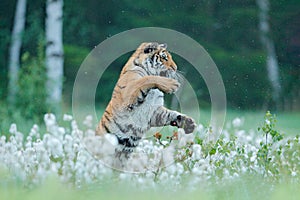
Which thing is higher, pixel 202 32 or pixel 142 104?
pixel 202 32

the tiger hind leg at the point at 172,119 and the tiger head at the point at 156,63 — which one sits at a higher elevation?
the tiger head at the point at 156,63

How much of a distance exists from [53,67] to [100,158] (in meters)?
7.57

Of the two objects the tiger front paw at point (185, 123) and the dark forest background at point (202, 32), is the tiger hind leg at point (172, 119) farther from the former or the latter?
the dark forest background at point (202, 32)

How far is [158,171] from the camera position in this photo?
5160mm

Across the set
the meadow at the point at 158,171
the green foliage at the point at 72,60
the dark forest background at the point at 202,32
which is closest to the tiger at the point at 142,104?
the meadow at the point at 158,171

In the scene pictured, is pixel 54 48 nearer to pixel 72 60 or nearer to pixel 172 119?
pixel 72 60

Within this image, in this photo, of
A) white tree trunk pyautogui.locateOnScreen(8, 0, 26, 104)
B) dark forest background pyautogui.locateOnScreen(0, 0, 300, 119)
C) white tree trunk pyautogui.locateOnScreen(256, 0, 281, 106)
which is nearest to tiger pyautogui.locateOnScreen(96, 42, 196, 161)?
white tree trunk pyautogui.locateOnScreen(8, 0, 26, 104)

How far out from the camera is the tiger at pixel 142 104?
5453 millimetres

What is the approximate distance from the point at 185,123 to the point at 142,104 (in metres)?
0.33

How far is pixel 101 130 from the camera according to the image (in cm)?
578

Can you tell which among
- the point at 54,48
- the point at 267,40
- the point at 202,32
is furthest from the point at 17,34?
the point at 267,40

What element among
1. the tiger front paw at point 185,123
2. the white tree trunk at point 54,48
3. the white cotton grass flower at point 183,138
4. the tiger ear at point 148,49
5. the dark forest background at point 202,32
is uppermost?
the dark forest background at point 202,32

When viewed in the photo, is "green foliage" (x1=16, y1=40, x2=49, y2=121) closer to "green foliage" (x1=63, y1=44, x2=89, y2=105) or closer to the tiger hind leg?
the tiger hind leg

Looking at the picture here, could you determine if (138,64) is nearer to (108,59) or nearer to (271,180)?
(271,180)
